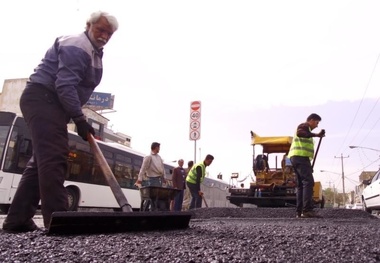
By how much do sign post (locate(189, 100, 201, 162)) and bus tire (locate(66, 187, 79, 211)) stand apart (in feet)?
15.8

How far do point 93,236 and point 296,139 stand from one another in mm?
4860

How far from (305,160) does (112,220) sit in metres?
4.50

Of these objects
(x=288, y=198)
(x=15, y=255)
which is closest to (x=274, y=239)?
(x=15, y=255)

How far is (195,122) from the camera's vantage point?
1041 cm

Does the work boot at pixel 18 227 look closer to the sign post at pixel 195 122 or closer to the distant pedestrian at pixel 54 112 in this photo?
the distant pedestrian at pixel 54 112

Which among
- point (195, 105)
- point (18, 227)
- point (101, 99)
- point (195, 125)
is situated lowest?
point (18, 227)

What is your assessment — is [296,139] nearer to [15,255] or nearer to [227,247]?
[227,247]

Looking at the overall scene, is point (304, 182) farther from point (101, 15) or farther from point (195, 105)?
point (195, 105)

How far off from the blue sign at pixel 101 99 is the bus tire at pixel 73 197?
44.8m

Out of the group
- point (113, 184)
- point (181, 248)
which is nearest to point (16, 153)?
point (113, 184)

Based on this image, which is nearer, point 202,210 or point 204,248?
point 204,248

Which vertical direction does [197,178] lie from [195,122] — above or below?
below

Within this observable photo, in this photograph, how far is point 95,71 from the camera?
3301mm

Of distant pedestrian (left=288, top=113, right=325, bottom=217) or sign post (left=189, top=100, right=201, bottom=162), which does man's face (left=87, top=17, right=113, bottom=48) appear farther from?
sign post (left=189, top=100, right=201, bottom=162)
